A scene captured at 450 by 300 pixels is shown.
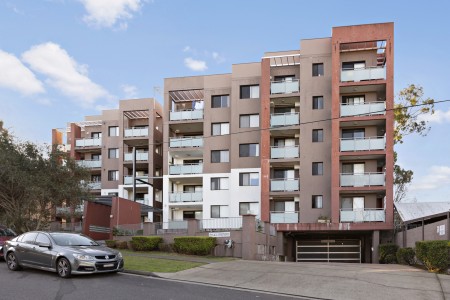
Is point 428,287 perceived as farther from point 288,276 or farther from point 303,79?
point 303,79

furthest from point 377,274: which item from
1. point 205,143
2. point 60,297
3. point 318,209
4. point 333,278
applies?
point 205,143

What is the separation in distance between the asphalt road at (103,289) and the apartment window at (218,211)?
24.9m

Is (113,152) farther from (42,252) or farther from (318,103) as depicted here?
(42,252)

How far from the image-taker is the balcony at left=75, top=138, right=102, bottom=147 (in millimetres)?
50688

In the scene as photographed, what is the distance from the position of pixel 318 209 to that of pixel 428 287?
2205 cm

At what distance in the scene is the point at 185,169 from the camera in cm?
4147

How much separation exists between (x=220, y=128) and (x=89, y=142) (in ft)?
58.6

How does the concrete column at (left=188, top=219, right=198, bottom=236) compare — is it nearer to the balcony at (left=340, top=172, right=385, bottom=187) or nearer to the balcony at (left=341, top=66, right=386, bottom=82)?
the balcony at (left=340, top=172, right=385, bottom=187)

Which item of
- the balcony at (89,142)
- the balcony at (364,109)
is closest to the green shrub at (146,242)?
the balcony at (364,109)

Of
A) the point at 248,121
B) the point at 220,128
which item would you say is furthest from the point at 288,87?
the point at 220,128

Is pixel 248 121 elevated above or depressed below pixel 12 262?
above

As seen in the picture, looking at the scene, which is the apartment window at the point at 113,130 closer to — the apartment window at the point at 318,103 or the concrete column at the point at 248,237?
the apartment window at the point at 318,103

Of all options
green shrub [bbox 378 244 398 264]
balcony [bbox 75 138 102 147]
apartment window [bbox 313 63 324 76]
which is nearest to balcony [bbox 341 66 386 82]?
apartment window [bbox 313 63 324 76]

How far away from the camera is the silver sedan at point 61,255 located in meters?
13.6
